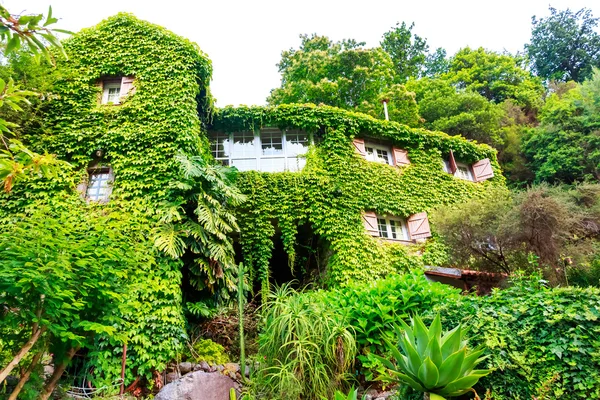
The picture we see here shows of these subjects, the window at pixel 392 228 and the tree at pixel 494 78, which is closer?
the window at pixel 392 228

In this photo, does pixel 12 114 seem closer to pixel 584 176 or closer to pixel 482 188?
pixel 482 188

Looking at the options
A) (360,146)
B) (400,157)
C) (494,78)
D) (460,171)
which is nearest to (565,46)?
(494,78)

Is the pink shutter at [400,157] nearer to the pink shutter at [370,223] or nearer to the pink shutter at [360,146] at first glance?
the pink shutter at [360,146]

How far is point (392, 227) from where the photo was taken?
488 inches

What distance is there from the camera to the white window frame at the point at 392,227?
12064 millimetres

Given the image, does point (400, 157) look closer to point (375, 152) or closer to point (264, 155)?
point (375, 152)

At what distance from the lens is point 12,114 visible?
9.02 meters

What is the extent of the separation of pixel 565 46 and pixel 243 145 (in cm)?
3098

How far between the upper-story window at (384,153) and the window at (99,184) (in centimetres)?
784

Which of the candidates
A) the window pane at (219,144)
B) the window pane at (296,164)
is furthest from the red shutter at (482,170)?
the window pane at (219,144)

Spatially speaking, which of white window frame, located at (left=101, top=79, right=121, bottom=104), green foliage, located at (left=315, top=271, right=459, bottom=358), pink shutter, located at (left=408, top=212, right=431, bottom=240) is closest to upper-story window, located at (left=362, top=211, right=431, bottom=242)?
pink shutter, located at (left=408, top=212, right=431, bottom=240)

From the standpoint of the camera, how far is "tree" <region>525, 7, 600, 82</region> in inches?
1153

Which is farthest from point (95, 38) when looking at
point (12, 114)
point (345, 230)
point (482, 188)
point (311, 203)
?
point (482, 188)

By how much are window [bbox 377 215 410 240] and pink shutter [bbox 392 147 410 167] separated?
2.13 m
